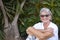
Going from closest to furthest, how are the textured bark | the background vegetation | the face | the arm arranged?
1. the arm
2. the face
3. the textured bark
4. the background vegetation

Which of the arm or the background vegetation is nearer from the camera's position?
the arm

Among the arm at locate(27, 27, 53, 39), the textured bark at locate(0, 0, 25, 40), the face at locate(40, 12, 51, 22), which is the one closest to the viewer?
the arm at locate(27, 27, 53, 39)

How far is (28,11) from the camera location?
6.85 metres

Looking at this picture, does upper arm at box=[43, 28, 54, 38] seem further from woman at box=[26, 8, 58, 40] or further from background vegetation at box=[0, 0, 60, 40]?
background vegetation at box=[0, 0, 60, 40]

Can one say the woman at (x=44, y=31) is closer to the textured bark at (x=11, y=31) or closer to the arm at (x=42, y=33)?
the arm at (x=42, y=33)

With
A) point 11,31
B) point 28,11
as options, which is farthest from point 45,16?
point 28,11

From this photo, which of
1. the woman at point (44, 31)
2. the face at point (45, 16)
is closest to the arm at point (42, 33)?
the woman at point (44, 31)

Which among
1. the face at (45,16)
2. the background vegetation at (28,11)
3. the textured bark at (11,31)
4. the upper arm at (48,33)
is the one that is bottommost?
the textured bark at (11,31)

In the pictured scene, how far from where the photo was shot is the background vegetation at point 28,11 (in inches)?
259

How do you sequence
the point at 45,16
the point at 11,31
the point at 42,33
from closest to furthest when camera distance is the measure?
the point at 42,33, the point at 45,16, the point at 11,31

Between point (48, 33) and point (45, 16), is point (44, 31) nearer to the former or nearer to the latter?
point (48, 33)

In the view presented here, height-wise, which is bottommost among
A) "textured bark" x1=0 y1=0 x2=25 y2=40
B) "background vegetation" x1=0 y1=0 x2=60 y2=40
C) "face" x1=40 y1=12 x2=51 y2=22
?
"textured bark" x1=0 y1=0 x2=25 y2=40

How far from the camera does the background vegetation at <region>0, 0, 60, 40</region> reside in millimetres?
6574

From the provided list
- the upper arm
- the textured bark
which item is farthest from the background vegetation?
the upper arm
